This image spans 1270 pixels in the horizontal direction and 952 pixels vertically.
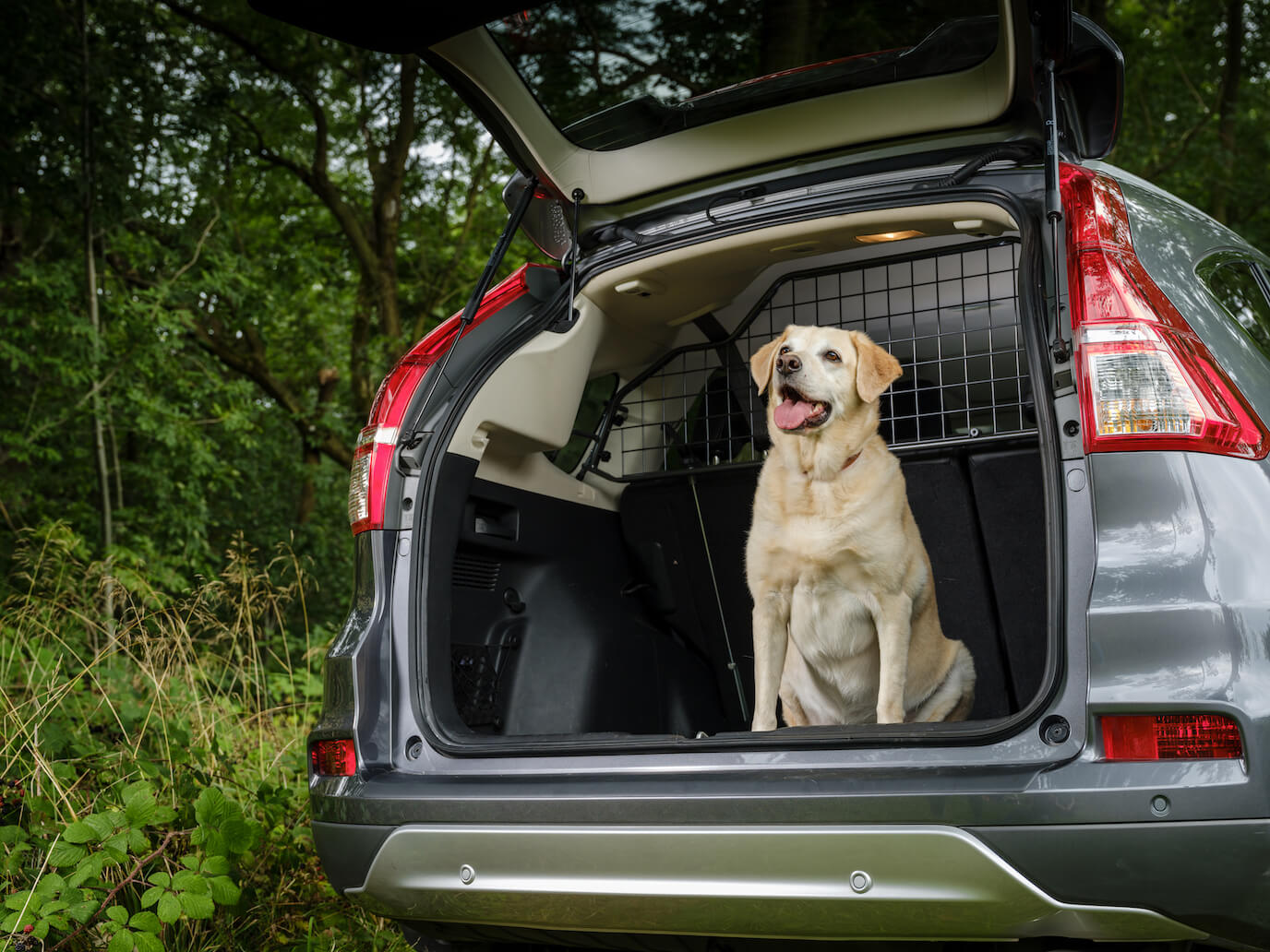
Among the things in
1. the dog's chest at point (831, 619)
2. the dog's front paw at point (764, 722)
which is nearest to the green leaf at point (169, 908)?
the dog's front paw at point (764, 722)

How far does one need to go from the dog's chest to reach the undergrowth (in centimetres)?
140

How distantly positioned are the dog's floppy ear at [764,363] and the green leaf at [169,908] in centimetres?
193

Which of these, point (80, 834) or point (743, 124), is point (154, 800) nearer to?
point (80, 834)

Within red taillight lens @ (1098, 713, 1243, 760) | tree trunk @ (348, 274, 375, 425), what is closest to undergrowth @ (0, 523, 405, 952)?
red taillight lens @ (1098, 713, 1243, 760)

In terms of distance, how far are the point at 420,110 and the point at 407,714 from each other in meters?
10.9

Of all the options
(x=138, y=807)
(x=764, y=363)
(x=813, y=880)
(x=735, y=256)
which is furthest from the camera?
(x=764, y=363)

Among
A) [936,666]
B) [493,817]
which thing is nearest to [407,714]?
[493,817]

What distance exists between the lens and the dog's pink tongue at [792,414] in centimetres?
292

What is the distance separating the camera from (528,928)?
79.2 inches

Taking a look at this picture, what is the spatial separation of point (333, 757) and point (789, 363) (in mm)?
1543

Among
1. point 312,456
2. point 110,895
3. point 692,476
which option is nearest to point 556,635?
point 692,476

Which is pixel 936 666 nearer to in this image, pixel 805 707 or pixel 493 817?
pixel 805 707

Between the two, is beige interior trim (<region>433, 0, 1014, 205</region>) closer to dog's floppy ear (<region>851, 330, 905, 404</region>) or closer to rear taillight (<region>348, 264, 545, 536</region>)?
rear taillight (<region>348, 264, 545, 536</region>)

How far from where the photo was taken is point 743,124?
2494mm
